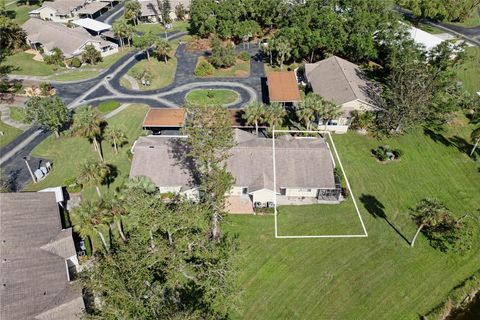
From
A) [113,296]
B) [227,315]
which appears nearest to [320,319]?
[227,315]

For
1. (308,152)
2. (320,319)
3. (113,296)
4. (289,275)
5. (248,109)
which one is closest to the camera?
(113,296)

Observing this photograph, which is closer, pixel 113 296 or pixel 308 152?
pixel 113 296

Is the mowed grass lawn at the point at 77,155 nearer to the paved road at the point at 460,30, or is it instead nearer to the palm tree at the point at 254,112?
the palm tree at the point at 254,112

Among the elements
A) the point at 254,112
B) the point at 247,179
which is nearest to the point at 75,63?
the point at 254,112

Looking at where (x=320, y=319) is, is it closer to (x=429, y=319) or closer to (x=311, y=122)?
(x=429, y=319)

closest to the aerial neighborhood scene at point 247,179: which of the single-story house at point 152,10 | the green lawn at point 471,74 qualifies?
the green lawn at point 471,74

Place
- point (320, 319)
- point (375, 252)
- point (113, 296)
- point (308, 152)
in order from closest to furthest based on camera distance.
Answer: point (113, 296) → point (320, 319) → point (375, 252) → point (308, 152)

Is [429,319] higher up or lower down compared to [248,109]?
lower down
